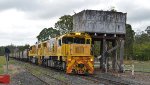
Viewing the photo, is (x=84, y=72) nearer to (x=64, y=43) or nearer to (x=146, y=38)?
(x=64, y=43)

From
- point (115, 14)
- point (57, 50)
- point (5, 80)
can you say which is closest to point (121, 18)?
point (115, 14)

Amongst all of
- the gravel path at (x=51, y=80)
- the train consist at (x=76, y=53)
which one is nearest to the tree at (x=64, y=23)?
the train consist at (x=76, y=53)

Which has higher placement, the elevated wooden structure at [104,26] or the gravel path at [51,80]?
the elevated wooden structure at [104,26]

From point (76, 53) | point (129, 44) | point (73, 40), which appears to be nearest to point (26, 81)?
point (76, 53)

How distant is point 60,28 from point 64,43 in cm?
6334

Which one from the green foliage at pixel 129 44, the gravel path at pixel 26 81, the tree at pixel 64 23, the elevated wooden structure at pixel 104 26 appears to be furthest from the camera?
the green foliage at pixel 129 44

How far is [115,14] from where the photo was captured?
38.0 metres

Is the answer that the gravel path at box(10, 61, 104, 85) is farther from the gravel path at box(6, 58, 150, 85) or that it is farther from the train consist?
the train consist

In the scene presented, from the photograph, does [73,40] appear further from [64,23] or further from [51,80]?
[64,23]

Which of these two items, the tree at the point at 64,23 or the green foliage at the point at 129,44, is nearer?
the tree at the point at 64,23

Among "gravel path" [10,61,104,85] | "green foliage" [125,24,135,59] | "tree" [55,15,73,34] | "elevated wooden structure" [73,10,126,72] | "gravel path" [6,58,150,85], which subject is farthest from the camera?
"green foliage" [125,24,135,59]

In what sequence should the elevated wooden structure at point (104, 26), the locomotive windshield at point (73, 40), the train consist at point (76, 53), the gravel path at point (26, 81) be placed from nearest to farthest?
the gravel path at point (26, 81), the train consist at point (76, 53), the locomotive windshield at point (73, 40), the elevated wooden structure at point (104, 26)

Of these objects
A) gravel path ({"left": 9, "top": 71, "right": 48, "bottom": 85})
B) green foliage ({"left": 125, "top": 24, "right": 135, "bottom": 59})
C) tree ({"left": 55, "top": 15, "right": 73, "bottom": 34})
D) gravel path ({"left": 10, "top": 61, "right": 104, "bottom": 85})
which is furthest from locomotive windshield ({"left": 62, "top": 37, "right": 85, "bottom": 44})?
green foliage ({"left": 125, "top": 24, "right": 135, "bottom": 59})

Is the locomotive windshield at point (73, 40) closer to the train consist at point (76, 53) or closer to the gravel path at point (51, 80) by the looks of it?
the train consist at point (76, 53)
